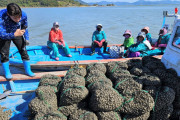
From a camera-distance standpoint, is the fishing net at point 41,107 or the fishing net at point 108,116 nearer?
the fishing net at point 108,116

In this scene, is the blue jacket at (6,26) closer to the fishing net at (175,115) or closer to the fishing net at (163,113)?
the fishing net at (163,113)

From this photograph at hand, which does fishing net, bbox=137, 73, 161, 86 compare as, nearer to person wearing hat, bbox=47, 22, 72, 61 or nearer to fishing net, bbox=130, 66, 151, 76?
fishing net, bbox=130, 66, 151, 76

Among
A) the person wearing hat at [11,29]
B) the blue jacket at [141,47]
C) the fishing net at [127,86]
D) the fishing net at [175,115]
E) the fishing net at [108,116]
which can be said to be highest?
the person wearing hat at [11,29]

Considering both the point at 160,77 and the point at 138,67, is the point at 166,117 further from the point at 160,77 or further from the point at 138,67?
the point at 138,67

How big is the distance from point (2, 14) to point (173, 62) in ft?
11.9

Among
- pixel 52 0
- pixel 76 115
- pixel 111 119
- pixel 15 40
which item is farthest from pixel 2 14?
pixel 52 0

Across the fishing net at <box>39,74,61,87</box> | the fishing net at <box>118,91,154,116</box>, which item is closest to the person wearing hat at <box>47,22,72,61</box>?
the fishing net at <box>39,74,61,87</box>

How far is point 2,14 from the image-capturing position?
2.82 m

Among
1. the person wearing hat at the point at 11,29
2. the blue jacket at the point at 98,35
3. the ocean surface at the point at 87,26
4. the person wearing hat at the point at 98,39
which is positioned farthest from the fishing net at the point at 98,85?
the ocean surface at the point at 87,26

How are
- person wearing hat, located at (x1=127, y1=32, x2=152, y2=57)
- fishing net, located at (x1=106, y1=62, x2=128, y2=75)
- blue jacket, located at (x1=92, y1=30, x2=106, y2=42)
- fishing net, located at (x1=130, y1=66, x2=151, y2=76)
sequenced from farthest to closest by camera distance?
blue jacket, located at (x1=92, y1=30, x2=106, y2=42)
person wearing hat, located at (x1=127, y1=32, x2=152, y2=57)
fishing net, located at (x1=106, y1=62, x2=128, y2=75)
fishing net, located at (x1=130, y1=66, x2=151, y2=76)

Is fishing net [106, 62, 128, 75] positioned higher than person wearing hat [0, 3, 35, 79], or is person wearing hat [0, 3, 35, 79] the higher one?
person wearing hat [0, 3, 35, 79]

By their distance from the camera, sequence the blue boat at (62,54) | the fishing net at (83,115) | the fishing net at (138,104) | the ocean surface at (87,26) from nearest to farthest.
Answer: the fishing net at (83,115), the fishing net at (138,104), the blue boat at (62,54), the ocean surface at (87,26)

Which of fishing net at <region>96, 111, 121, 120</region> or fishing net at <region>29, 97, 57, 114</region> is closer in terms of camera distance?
fishing net at <region>96, 111, 121, 120</region>

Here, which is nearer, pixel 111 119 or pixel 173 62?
pixel 111 119
